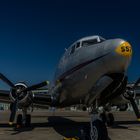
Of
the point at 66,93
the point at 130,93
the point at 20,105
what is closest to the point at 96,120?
the point at 66,93

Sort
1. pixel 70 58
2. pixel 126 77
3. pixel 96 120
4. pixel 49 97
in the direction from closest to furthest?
pixel 96 120 < pixel 126 77 < pixel 70 58 < pixel 49 97

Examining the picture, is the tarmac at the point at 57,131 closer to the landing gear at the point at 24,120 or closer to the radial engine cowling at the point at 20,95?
the landing gear at the point at 24,120

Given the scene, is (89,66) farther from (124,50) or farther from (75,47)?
(75,47)

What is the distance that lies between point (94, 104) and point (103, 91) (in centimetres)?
108

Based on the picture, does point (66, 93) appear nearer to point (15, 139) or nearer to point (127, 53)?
point (15, 139)

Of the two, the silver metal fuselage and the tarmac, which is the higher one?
the silver metal fuselage

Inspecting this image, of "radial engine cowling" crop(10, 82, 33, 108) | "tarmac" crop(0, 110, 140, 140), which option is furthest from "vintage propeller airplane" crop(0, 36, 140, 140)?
"tarmac" crop(0, 110, 140, 140)

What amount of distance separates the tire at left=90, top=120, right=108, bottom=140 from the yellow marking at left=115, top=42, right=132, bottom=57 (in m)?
2.90

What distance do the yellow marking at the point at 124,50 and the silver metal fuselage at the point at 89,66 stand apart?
117 millimetres

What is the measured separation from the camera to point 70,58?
Answer: 1420 centimetres

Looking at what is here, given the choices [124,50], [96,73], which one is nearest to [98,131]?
[96,73]

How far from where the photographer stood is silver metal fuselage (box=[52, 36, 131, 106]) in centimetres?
1001

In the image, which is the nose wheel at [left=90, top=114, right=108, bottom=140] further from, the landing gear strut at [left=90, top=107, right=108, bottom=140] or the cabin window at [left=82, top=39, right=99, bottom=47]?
the cabin window at [left=82, top=39, right=99, bottom=47]

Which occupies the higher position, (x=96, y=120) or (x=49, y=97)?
(x=49, y=97)
